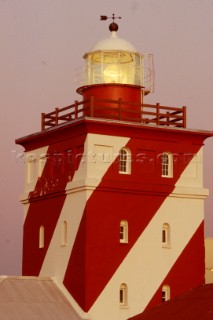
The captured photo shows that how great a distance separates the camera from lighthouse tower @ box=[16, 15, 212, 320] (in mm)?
39812

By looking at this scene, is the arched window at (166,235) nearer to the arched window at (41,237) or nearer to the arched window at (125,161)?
the arched window at (125,161)

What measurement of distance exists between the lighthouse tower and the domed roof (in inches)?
1.9

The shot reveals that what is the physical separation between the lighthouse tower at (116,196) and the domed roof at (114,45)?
0.05 meters

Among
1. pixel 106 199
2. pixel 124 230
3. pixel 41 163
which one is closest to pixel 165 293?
pixel 124 230

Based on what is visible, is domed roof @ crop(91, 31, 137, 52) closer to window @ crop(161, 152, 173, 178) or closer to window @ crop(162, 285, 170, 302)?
window @ crop(161, 152, 173, 178)

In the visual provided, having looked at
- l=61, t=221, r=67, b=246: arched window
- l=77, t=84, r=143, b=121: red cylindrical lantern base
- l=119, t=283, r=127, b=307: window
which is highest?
l=77, t=84, r=143, b=121: red cylindrical lantern base

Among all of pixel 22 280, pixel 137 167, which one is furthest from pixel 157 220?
pixel 22 280

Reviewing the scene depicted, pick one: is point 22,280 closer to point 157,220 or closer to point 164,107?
point 157,220

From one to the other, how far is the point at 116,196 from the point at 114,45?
553 cm

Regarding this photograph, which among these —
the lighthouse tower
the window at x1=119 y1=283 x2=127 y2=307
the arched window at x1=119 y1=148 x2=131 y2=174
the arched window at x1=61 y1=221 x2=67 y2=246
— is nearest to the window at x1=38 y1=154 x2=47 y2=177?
the lighthouse tower

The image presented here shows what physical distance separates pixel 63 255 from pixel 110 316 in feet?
9.40

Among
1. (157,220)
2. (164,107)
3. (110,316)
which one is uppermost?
(164,107)

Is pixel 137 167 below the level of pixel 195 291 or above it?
above

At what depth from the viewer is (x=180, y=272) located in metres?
41.2
